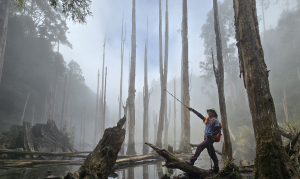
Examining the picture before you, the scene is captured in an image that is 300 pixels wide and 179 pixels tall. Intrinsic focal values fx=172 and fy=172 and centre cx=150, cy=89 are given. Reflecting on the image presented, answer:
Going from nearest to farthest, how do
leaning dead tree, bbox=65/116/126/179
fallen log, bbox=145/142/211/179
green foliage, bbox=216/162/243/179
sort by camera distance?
green foliage, bbox=216/162/243/179 < leaning dead tree, bbox=65/116/126/179 < fallen log, bbox=145/142/211/179

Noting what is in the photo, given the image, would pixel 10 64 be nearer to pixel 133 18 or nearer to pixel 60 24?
pixel 60 24

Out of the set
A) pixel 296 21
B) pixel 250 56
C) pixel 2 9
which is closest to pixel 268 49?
pixel 296 21

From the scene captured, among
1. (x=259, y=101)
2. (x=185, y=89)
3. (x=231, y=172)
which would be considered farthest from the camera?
(x=185, y=89)

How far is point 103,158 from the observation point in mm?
4488

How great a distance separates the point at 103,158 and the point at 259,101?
157 inches

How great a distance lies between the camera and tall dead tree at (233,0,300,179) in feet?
10.7

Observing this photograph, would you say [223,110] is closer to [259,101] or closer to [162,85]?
[259,101]

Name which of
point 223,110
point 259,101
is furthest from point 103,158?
point 223,110

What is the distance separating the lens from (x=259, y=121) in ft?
12.1

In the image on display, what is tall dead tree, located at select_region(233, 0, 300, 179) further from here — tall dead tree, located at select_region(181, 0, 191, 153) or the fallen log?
tall dead tree, located at select_region(181, 0, 191, 153)

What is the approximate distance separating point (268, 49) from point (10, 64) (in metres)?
42.2

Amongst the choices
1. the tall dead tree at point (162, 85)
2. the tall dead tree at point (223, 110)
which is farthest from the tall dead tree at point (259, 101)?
the tall dead tree at point (162, 85)

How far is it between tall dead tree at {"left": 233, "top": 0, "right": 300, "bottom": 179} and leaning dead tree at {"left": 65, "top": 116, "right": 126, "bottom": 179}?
3.35m

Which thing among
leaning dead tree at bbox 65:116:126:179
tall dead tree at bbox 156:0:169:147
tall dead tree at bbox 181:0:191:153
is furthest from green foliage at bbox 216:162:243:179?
tall dead tree at bbox 156:0:169:147
